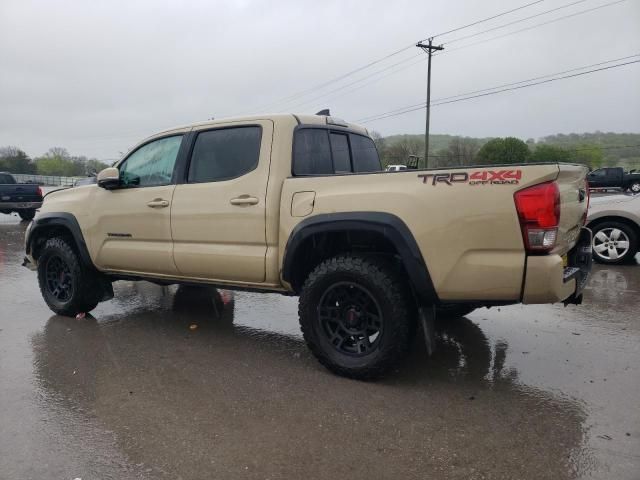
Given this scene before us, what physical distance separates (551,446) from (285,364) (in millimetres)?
1989

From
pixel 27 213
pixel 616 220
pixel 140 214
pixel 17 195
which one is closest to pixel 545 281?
pixel 140 214

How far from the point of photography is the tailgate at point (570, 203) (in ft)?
10.2

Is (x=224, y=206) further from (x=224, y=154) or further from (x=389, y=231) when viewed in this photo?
(x=389, y=231)

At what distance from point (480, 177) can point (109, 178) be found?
11.4ft

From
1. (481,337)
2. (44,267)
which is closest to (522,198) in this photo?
(481,337)

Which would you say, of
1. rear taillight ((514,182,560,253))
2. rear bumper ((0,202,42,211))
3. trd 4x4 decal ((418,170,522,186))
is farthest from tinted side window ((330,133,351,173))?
rear bumper ((0,202,42,211))

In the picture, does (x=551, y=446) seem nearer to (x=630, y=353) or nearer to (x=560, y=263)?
(x=560, y=263)

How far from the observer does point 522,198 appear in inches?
116

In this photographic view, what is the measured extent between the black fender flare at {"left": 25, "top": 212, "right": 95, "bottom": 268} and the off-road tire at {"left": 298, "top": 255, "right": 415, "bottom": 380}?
8.90 feet

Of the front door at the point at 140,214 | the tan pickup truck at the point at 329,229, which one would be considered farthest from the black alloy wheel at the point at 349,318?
the front door at the point at 140,214

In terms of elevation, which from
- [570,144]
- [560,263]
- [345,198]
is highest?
[570,144]

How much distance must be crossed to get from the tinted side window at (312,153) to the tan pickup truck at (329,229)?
0.01m

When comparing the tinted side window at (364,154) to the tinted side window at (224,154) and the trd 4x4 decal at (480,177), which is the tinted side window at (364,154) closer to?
the tinted side window at (224,154)

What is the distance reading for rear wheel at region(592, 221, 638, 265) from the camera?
7898 mm
